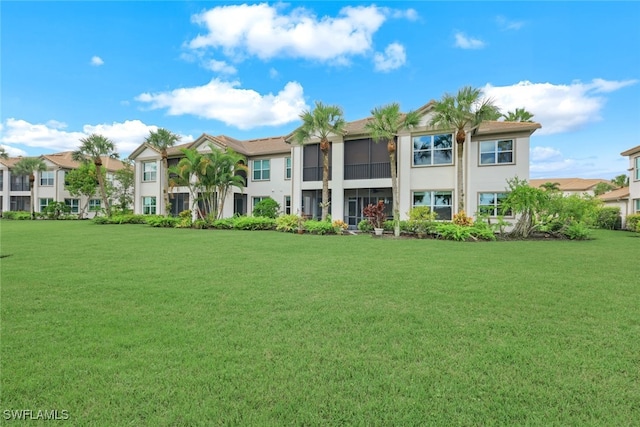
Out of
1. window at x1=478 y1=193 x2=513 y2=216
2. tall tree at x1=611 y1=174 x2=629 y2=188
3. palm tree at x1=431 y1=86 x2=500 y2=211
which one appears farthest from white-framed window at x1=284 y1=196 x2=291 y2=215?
tall tree at x1=611 y1=174 x2=629 y2=188

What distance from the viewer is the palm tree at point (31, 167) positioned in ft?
122

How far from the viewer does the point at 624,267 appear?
8.16 meters

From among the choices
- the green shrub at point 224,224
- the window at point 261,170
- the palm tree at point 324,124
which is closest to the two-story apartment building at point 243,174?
the window at point 261,170

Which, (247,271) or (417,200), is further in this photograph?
(417,200)

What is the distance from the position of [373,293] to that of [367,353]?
234 centimetres

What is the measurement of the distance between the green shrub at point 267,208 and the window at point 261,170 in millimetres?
3023

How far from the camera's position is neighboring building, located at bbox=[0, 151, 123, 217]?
3922cm

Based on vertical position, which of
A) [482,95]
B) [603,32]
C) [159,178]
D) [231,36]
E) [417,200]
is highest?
[231,36]

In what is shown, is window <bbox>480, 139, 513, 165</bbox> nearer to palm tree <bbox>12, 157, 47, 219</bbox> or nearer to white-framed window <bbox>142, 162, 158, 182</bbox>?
white-framed window <bbox>142, 162, 158, 182</bbox>

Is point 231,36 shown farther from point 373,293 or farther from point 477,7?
point 373,293

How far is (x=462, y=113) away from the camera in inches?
645

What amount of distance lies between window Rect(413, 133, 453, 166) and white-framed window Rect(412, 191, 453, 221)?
5.94 ft

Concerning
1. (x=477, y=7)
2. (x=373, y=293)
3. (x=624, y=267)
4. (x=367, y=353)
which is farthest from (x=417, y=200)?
(x=367, y=353)
